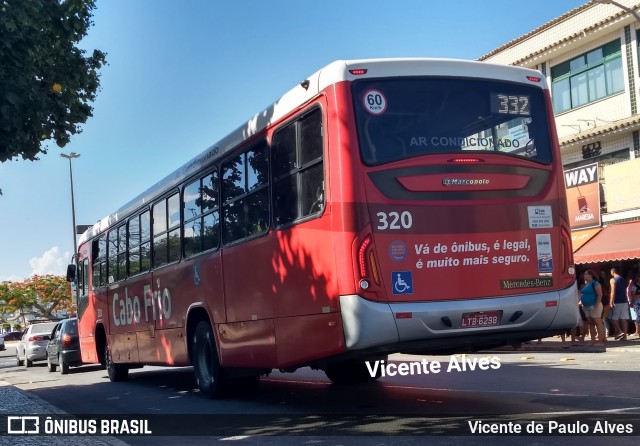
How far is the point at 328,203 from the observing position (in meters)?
8.09

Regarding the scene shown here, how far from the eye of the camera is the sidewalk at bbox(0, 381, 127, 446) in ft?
27.6

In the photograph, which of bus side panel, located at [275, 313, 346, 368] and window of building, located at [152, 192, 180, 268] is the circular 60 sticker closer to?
bus side panel, located at [275, 313, 346, 368]

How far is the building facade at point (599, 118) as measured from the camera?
22.8 meters

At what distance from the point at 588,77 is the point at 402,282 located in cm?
2053

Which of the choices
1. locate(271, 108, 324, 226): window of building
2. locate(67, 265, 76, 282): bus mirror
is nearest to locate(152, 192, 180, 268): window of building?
locate(271, 108, 324, 226): window of building

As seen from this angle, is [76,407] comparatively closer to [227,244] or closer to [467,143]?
[227,244]

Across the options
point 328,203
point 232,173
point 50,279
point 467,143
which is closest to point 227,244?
point 232,173

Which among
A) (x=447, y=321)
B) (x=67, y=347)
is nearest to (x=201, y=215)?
(x=447, y=321)

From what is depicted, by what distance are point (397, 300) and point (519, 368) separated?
7682 mm

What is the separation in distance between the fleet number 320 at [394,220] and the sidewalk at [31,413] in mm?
3511

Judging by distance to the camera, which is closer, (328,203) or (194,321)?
(328,203)

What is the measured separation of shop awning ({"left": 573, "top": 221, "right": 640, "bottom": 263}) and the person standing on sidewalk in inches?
54.6

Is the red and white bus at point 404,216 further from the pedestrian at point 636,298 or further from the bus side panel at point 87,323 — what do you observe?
the pedestrian at point 636,298

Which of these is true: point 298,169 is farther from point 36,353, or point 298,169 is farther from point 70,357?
point 36,353
